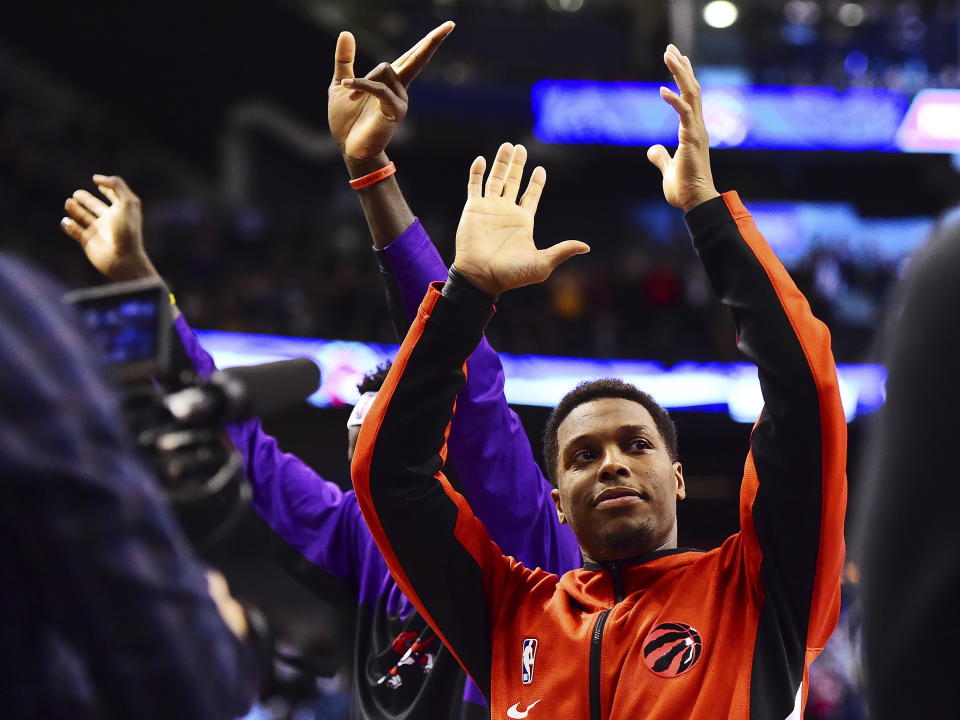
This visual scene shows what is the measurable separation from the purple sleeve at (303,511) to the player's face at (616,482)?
0.63 meters

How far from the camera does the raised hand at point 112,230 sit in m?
2.80

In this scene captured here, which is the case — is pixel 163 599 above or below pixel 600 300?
below

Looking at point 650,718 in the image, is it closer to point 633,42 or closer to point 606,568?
point 606,568

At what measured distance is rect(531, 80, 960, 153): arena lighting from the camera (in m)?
14.2

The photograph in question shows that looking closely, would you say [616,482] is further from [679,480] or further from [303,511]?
[303,511]

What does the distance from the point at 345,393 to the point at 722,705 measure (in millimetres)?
8177

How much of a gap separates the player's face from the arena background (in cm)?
758

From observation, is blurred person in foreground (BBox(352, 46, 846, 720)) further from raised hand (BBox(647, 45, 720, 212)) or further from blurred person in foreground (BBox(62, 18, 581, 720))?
blurred person in foreground (BBox(62, 18, 581, 720))

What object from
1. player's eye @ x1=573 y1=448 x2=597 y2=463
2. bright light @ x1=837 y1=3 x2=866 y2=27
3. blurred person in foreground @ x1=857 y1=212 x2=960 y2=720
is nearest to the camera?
blurred person in foreground @ x1=857 y1=212 x2=960 y2=720

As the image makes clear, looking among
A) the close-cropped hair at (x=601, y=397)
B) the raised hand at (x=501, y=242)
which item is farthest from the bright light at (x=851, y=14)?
the raised hand at (x=501, y=242)

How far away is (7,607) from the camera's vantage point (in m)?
0.91

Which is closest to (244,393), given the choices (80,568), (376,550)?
(80,568)

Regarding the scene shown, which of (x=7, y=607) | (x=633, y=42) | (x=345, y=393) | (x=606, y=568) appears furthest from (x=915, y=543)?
(x=633, y=42)

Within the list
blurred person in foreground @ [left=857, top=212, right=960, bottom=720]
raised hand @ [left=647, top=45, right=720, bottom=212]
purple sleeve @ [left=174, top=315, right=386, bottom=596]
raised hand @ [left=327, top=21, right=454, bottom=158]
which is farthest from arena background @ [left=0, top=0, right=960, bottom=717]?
blurred person in foreground @ [left=857, top=212, right=960, bottom=720]
